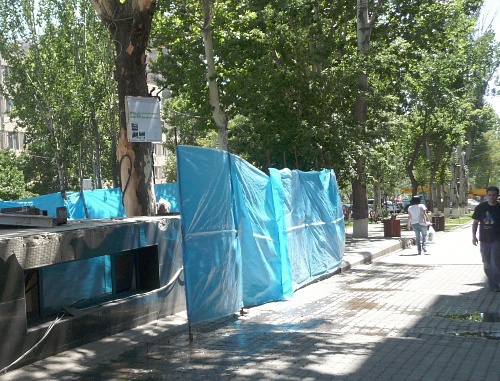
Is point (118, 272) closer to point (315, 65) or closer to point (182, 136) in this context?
point (315, 65)

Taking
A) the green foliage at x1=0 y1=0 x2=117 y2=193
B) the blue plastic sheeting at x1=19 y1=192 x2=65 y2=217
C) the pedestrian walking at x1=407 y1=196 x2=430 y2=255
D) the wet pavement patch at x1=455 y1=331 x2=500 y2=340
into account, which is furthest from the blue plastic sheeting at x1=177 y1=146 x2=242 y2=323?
the green foliage at x1=0 y1=0 x2=117 y2=193

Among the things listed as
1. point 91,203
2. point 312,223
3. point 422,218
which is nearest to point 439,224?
point 422,218

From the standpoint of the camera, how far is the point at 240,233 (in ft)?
37.2

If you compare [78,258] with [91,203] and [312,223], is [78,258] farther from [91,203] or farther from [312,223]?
[91,203]

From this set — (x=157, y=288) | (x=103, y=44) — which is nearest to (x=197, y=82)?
(x=103, y=44)

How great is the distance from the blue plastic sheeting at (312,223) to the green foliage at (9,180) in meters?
35.9

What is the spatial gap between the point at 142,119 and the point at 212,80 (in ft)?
44.3

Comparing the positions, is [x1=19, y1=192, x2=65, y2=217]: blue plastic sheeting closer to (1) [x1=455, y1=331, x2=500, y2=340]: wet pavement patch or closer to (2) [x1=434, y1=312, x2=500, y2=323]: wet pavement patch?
(2) [x1=434, y1=312, x2=500, y2=323]: wet pavement patch

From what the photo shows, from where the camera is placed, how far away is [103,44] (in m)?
39.0

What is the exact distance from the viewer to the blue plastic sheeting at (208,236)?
31.4 ft

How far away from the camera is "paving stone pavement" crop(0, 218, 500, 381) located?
7.33 metres

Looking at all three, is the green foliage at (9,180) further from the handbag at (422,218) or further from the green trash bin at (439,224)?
the handbag at (422,218)

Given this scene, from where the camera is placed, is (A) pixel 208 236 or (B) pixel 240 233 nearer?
(A) pixel 208 236

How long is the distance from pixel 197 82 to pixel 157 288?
1745 cm
